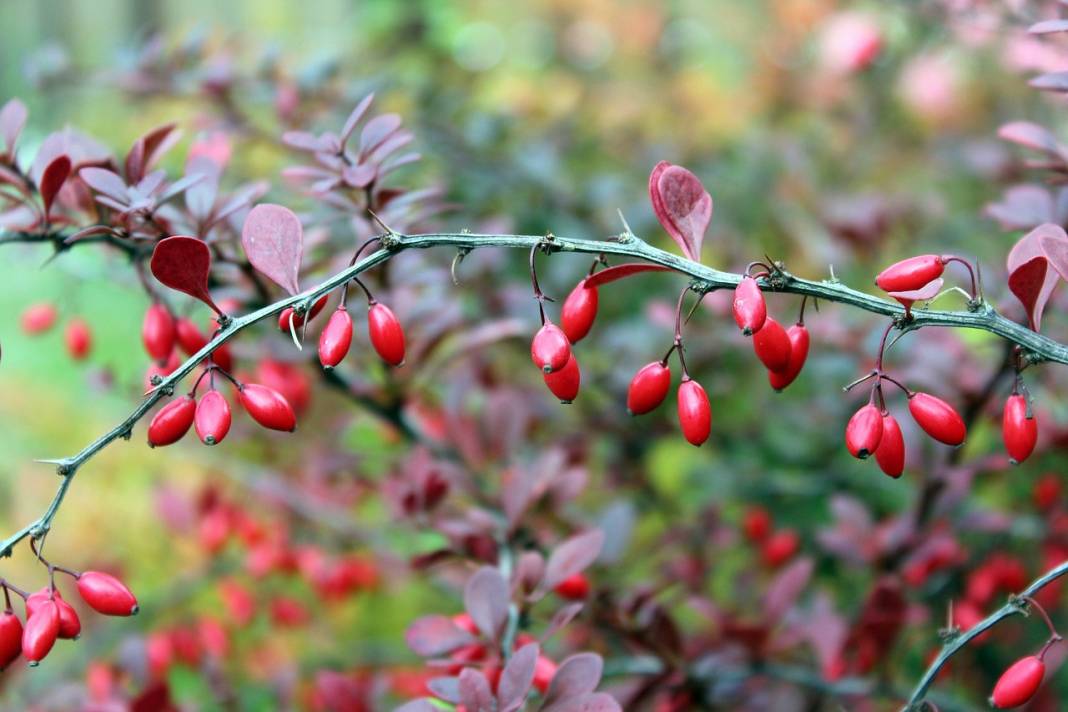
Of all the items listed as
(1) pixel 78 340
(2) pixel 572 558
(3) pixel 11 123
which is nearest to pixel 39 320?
(1) pixel 78 340

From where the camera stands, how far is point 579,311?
2.54 ft

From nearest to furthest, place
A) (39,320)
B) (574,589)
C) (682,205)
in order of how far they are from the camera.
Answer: (682,205) < (574,589) < (39,320)

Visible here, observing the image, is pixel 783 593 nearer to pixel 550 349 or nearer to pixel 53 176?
pixel 550 349

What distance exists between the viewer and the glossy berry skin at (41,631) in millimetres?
698

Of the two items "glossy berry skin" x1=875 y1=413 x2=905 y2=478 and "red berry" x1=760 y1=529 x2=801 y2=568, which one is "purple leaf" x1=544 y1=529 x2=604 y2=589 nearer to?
"glossy berry skin" x1=875 y1=413 x2=905 y2=478

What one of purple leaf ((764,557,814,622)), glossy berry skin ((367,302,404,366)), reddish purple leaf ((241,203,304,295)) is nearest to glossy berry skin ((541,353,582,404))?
glossy berry skin ((367,302,404,366))

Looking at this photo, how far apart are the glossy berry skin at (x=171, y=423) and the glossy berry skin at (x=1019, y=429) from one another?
616mm

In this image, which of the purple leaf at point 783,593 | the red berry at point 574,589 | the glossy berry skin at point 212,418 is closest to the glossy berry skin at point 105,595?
the glossy berry skin at point 212,418

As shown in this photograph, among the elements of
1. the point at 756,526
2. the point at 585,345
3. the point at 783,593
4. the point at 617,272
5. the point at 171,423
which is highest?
the point at 617,272

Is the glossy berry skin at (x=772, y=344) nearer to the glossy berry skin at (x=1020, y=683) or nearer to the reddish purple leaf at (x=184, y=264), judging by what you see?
the glossy berry skin at (x=1020, y=683)

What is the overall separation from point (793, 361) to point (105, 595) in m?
0.56

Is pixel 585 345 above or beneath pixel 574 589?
beneath

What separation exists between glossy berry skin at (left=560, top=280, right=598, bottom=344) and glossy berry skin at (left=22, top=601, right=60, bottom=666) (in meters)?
0.43

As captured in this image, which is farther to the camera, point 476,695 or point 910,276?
point 476,695
